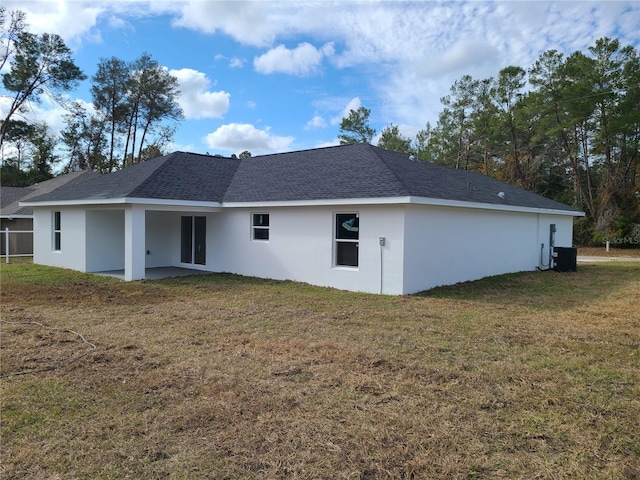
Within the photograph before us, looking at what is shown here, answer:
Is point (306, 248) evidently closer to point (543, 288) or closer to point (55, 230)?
point (543, 288)

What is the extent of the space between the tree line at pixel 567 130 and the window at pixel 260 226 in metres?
26.2

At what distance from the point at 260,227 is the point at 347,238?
11.1 ft

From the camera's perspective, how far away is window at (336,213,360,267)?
11631 millimetres

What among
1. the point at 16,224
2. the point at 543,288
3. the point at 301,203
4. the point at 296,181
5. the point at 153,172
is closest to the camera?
the point at 543,288

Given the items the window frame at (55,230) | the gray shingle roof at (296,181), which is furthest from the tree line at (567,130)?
the window frame at (55,230)

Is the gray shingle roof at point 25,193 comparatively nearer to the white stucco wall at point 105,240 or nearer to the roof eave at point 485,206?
the white stucco wall at point 105,240

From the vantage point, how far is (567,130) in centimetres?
3281

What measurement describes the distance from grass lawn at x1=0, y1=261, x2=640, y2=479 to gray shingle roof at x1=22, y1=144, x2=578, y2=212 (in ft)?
13.1

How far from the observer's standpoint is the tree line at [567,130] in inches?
1170

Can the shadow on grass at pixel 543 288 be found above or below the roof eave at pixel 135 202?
below

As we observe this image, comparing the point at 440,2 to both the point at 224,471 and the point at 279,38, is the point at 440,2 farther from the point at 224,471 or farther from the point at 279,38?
the point at 224,471

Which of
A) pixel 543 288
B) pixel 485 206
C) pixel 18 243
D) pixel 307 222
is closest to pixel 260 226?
pixel 307 222

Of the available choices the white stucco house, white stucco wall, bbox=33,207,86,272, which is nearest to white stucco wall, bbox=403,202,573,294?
the white stucco house

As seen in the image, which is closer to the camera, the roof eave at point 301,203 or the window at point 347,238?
the roof eave at point 301,203
